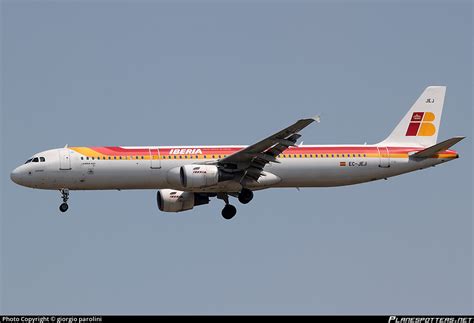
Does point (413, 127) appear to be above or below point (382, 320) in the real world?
above

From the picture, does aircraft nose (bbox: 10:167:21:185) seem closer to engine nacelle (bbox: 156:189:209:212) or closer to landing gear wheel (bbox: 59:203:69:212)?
landing gear wheel (bbox: 59:203:69:212)

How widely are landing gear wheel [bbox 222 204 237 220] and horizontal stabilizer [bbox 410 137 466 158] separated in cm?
1064

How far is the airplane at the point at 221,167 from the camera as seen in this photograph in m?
56.6

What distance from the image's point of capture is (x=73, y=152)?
57.7m

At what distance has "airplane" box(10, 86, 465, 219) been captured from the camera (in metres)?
56.6

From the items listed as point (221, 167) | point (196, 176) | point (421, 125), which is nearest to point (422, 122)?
point (421, 125)

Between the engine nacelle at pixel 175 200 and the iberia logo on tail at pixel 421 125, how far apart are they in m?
13.1

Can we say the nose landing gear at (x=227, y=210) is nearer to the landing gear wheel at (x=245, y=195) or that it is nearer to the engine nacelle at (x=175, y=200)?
the engine nacelle at (x=175, y=200)

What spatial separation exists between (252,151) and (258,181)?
8.25 ft

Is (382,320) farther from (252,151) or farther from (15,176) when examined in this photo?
(15,176)

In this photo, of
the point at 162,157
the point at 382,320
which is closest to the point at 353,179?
the point at 162,157

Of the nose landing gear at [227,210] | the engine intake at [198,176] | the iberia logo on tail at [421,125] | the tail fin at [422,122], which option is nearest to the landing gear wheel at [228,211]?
the nose landing gear at [227,210]

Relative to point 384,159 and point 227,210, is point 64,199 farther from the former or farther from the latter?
point 384,159

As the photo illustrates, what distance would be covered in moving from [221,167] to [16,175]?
11.0 meters
